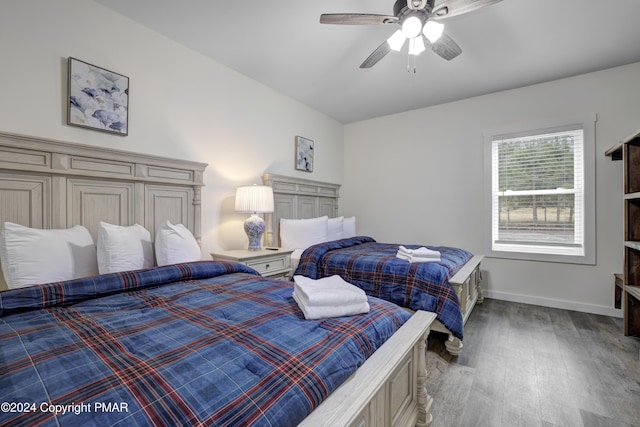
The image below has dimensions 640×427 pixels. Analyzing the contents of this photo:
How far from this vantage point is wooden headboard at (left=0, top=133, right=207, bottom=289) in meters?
1.76

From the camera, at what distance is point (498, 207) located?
3.76 metres

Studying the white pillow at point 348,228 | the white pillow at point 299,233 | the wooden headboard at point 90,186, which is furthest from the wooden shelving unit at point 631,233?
the wooden headboard at point 90,186

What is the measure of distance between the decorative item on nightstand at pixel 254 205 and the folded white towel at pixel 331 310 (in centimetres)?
179

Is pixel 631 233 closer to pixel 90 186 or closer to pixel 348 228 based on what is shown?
pixel 348 228

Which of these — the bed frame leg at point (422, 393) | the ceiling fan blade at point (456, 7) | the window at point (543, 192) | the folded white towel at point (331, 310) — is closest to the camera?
the folded white towel at point (331, 310)

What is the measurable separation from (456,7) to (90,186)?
2.75 m

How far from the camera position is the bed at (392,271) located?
222 centimetres

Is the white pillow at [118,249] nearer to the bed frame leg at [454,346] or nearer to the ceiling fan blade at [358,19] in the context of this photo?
the ceiling fan blade at [358,19]

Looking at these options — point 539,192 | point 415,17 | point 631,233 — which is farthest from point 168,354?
point 539,192

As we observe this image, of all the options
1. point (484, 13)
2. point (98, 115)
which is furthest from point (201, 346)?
point (484, 13)

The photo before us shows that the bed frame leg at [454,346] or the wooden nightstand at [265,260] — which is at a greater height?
the wooden nightstand at [265,260]

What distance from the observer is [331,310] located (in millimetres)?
1190

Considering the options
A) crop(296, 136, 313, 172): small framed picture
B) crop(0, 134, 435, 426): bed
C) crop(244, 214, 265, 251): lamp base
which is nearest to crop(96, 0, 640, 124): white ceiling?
crop(296, 136, 313, 172): small framed picture

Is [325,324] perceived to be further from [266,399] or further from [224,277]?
[224,277]
